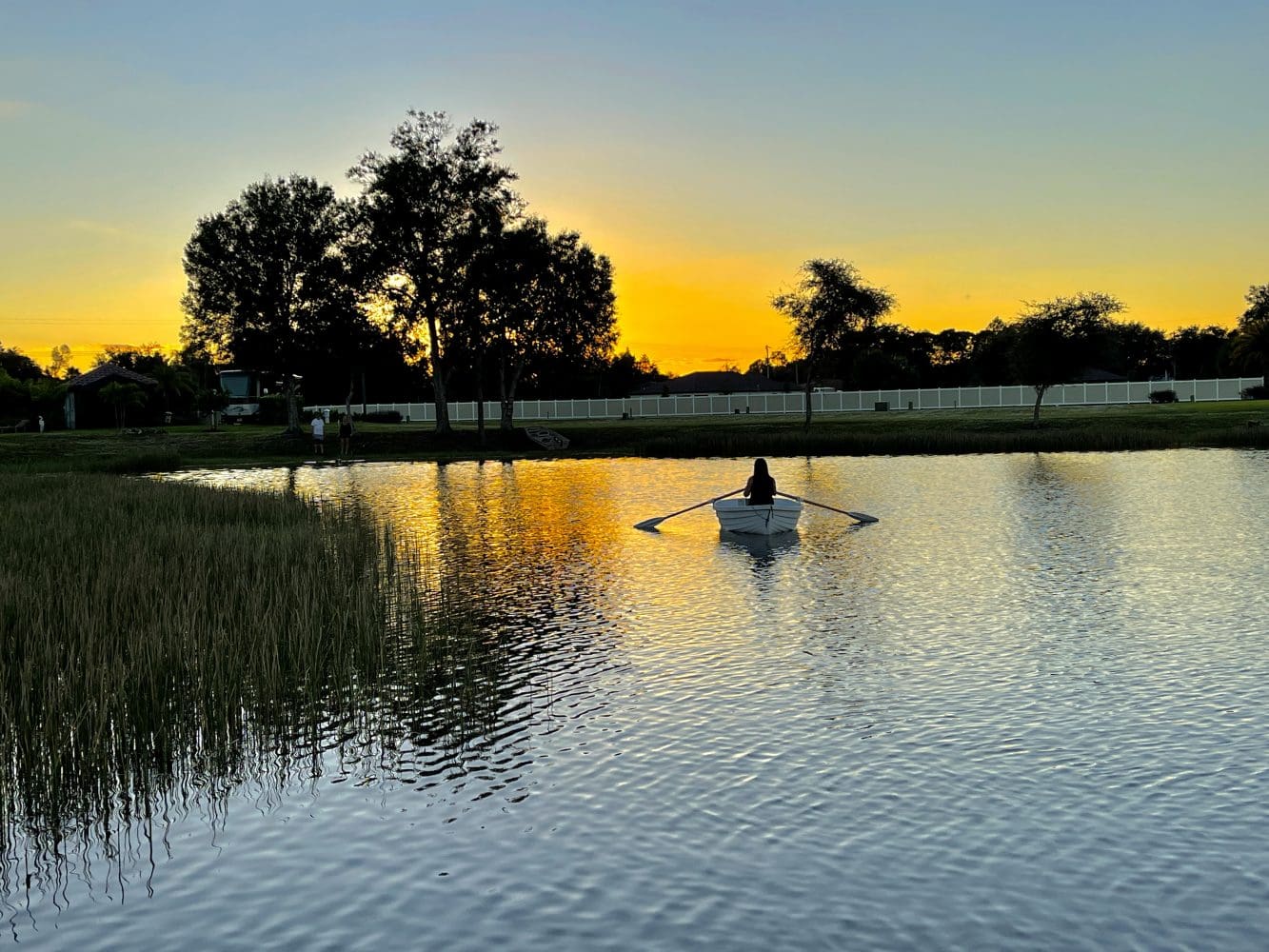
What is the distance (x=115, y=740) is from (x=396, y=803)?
236 cm

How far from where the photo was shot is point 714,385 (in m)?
137

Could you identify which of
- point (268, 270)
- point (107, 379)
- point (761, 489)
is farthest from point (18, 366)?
point (761, 489)

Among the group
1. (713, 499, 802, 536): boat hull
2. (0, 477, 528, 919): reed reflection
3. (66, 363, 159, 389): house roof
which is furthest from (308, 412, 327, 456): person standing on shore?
(0, 477, 528, 919): reed reflection

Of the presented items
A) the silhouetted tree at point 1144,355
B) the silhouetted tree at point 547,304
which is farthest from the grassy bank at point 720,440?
the silhouetted tree at point 1144,355

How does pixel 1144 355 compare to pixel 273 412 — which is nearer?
pixel 273 412

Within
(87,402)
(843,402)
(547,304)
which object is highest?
(547,304)

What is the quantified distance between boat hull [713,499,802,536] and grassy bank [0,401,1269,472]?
29.1 meters

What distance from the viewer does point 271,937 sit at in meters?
6.77

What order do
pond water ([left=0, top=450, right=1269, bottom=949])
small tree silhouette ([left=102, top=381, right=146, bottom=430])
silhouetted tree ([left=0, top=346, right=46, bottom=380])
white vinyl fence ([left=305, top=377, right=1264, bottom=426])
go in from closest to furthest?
pond water ([left=0, top=450, right=1269, bottom=949])
small tree silhouette ([left=102, top=381, right=146, bottom=430])
white vinyl fence ([left=305, top=377, right=1264, bottom=426])
silhouetted tree ([left=0, top=346, right=46, bottom=380])

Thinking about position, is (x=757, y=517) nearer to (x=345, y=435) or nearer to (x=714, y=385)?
Answer: (x=345, y=435)

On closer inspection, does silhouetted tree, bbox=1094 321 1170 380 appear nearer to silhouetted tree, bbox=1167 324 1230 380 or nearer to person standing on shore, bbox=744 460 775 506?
silhouetted tree, bbox=1167 324 1230 380

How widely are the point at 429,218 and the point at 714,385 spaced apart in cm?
7172

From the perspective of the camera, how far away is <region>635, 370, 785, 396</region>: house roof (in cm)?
13400

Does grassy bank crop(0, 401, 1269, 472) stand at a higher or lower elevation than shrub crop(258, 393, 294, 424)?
lower
